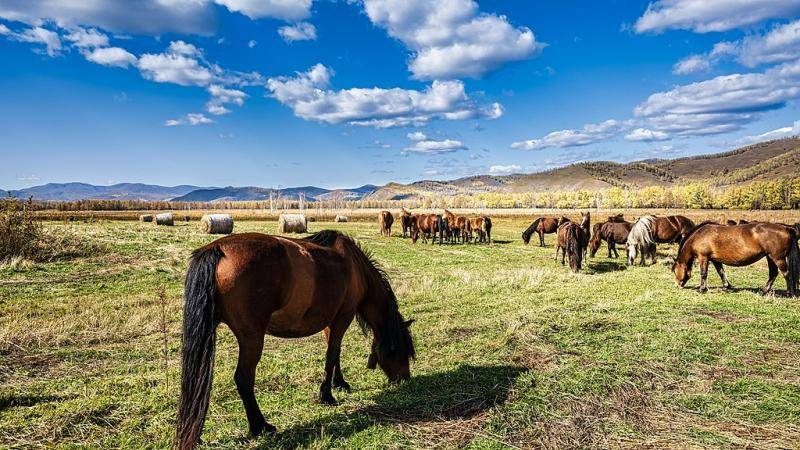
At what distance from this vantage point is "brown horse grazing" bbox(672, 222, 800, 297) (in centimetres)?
1003

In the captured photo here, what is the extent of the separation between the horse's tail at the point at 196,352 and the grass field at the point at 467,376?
459 millimetres

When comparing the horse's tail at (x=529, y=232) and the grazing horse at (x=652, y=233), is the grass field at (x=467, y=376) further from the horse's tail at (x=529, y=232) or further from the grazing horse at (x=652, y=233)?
the horse's tail at (x=529, y=232)

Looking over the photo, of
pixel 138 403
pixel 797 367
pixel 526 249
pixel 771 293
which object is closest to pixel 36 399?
pixel 138 403

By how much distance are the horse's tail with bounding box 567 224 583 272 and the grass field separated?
4515mm

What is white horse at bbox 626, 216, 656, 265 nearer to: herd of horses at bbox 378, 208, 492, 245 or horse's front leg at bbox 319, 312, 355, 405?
herd of horses at bbox 378, 208, 492, 245

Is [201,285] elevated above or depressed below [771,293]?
above

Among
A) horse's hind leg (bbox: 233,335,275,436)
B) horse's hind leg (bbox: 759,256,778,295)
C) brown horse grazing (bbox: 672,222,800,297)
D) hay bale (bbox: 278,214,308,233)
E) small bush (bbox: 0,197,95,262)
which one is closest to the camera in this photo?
horse's hind leg (bbox: 233,335,275,436)

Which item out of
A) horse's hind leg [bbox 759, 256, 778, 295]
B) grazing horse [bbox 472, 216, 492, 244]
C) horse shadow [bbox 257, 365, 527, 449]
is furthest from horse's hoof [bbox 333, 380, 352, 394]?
grazing horse [bbox 472, 216, 492, 244]

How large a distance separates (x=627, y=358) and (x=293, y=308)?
504 cm

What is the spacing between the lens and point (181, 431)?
3801mm

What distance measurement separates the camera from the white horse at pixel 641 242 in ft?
56.1

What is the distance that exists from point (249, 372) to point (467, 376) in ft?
9.90

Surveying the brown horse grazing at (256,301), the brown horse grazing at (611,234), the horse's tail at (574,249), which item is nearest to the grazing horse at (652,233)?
the brown horse grazing at (611,234)

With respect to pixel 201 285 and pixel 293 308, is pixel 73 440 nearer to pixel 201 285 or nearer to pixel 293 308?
pixel 201 285
